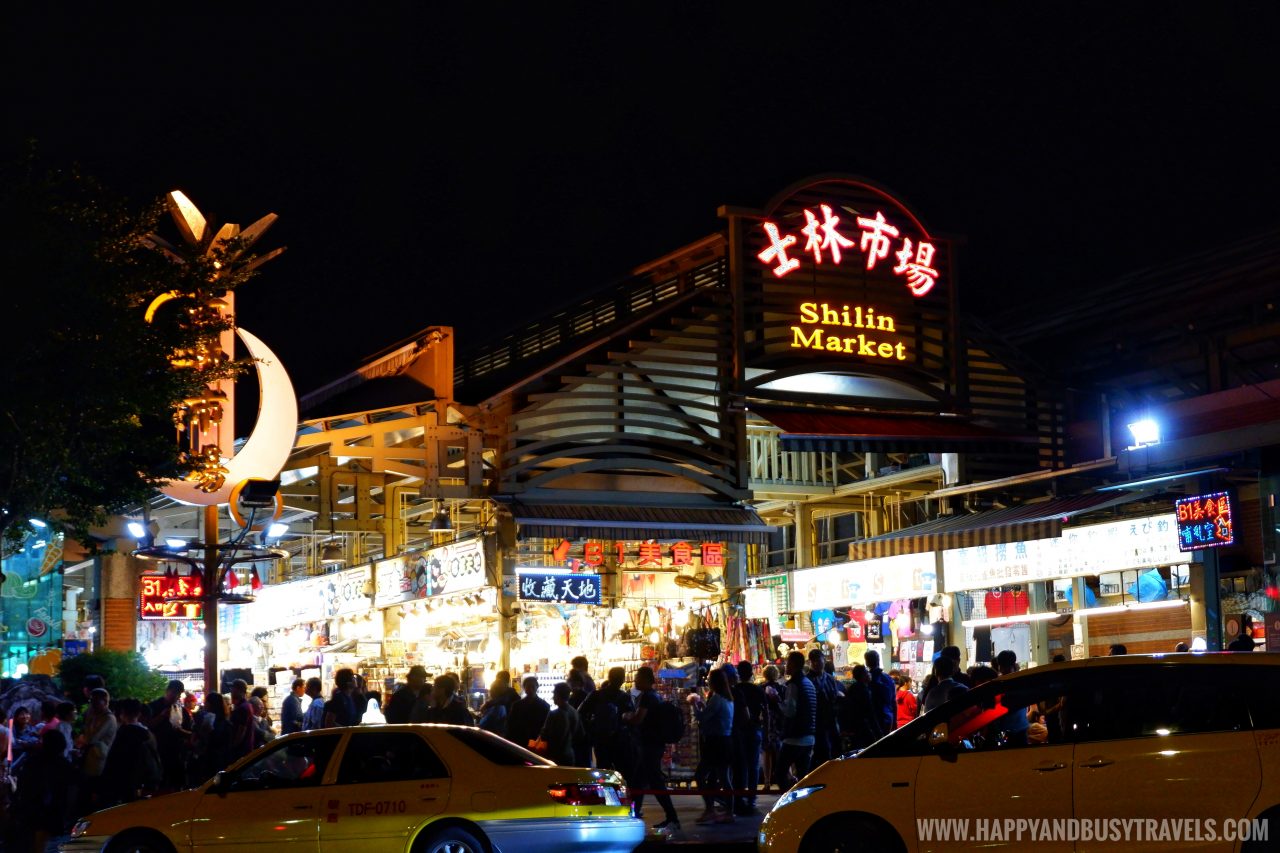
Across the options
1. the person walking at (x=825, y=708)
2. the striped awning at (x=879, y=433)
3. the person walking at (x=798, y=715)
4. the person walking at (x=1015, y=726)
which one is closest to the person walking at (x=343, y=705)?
the person walking at (x=798, y=715)

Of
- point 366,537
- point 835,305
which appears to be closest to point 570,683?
point 835,305

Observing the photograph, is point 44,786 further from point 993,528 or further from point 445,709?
point 993,528

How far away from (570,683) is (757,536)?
19.4 feet

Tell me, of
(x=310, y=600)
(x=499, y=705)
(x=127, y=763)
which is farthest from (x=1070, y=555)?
(x=310, y=600)

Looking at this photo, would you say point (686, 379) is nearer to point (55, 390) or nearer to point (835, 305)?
point (835, 305)

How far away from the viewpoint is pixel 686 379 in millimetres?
22391

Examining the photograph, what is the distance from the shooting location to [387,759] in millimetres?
12078

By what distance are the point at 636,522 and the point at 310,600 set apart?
9222 mm

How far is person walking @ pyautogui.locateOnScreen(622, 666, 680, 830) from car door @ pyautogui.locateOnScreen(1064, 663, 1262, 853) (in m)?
7.04

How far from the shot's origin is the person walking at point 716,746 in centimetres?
1625

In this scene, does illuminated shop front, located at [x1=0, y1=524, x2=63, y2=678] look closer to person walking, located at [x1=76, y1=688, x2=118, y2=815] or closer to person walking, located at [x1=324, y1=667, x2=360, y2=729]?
person walking, located at [x1=324, y1=667, x2=360, y2=729]

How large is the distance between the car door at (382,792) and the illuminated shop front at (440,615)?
9468mm

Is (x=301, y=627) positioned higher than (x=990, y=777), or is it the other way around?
(x=301, y=627)

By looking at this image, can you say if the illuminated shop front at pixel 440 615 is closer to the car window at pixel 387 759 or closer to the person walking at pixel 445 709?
the person walking at pixel 445 709
